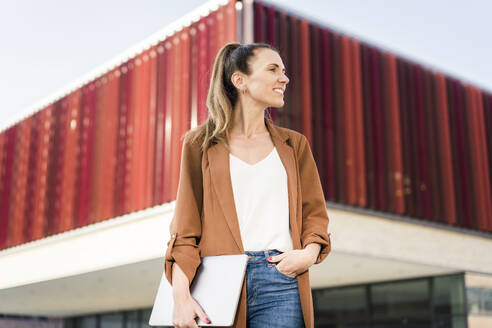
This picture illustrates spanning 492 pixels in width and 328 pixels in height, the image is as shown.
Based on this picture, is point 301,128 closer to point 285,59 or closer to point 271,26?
point 285,59

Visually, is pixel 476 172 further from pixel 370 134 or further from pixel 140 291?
pixel 140 291

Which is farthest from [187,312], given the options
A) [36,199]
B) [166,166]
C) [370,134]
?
[36,199]

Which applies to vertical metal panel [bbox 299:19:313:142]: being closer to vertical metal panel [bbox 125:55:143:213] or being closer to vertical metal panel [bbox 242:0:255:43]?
vertical metal panel [bbox 242:0:255:43]

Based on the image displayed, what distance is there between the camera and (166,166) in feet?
34.1

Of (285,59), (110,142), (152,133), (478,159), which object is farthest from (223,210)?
(478,159)

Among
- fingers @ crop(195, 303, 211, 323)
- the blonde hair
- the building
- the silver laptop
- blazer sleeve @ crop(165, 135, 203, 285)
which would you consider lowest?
fingers @ crop(195, 303, 211, 323)

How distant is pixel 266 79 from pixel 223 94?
0.20 m

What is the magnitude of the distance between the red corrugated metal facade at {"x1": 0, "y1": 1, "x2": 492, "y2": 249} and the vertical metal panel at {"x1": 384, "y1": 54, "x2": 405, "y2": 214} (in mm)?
19

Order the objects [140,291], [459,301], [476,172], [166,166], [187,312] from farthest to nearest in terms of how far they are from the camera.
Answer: [140,291] < [476,172] < [459,301] < [166,166] < [187,312]

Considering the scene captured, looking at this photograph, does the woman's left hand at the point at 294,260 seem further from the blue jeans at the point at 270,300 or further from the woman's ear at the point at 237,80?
the woman's ear at the point at 237,80

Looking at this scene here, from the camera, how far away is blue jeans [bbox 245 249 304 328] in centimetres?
218

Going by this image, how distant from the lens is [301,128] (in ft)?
33.3

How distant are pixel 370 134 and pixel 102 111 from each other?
495 cm

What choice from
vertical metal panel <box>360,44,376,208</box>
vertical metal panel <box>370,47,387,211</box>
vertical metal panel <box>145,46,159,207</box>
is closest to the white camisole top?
vertical metal panel <box>145,46,159,207</box>
